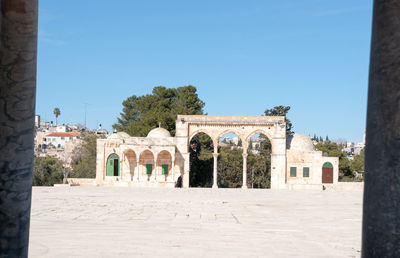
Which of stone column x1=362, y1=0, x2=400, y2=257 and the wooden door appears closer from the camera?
stone column x1=362, y1=0, x2=400, y2=257

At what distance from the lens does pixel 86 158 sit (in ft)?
157

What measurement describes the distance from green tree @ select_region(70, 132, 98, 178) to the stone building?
11915 millimetres

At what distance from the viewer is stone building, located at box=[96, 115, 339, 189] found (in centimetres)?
3055

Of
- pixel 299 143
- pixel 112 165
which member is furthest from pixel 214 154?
pixel 112 165

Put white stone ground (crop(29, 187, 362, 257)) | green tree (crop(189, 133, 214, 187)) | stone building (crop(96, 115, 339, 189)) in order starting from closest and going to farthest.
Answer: white stone ground (crop(29, 187, 362, 257))
stone building (crop(96, 115, 339, 189))
green tree (crop(189, 133, 214, 187))

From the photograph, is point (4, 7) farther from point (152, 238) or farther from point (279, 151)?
point (279, 151)

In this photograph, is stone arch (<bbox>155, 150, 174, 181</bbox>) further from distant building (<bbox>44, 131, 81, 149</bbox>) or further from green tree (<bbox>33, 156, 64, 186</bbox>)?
distant building (<bbox>44, 131, 81, 149</bbox>)

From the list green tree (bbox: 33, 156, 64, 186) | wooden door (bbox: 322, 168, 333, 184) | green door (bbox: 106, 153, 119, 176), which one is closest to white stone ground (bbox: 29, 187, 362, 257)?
green door (bbox: 106, 153, 119, 176)

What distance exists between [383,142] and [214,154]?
29058mm

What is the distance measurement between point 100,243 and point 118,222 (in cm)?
352

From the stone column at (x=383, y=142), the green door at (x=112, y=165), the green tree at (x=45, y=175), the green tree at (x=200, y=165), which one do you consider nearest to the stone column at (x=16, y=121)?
the stone column at (x=383, y=142)

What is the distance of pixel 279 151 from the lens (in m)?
30.6

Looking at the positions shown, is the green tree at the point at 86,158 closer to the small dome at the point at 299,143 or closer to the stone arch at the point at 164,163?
the stone arch at the point at 164,163

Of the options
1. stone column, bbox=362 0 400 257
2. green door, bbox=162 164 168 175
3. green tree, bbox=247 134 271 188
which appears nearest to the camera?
stone column, bbox=362 0 400 257
